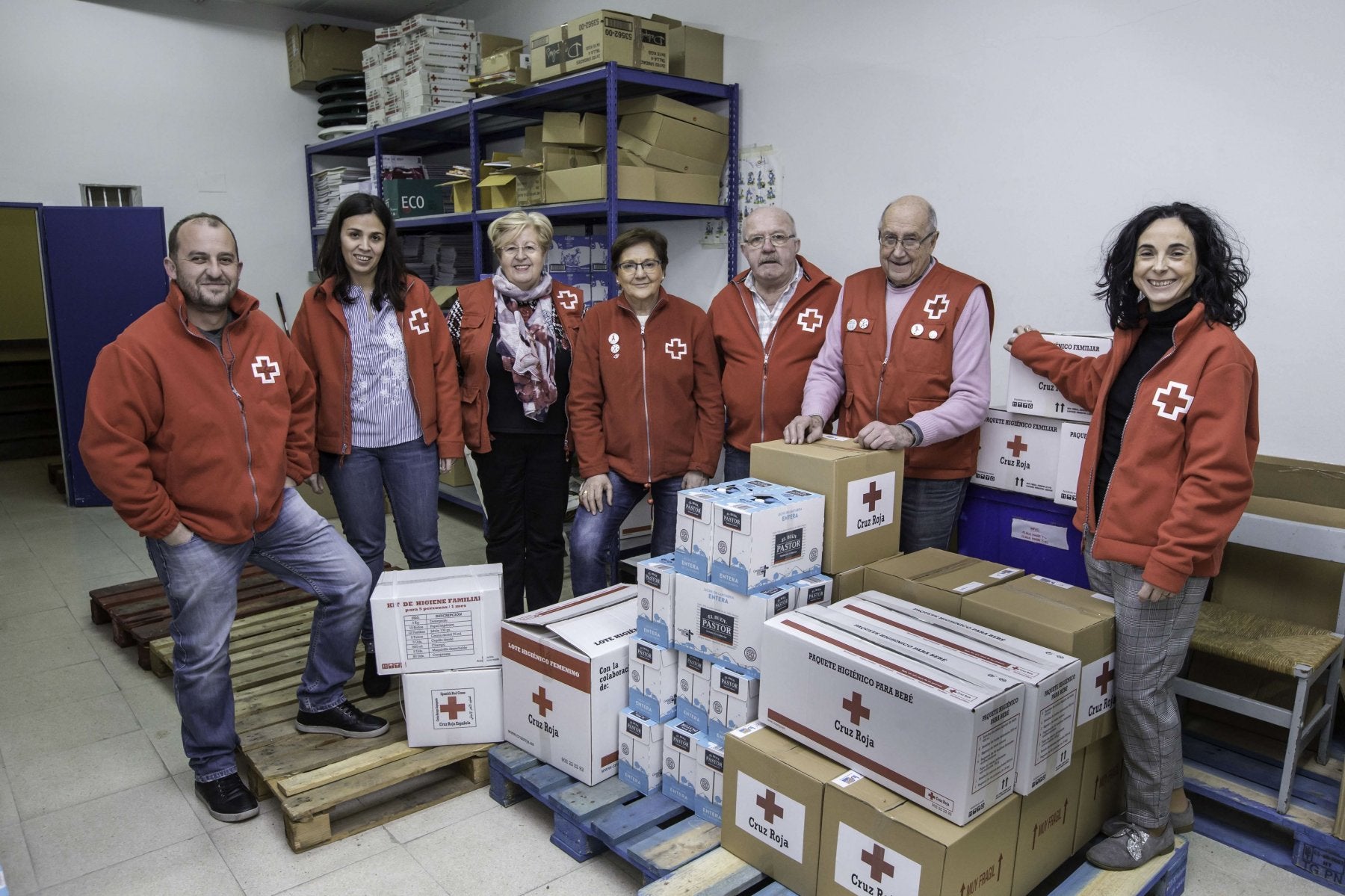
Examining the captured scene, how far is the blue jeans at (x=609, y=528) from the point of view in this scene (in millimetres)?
2760

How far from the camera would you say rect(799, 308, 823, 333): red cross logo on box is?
8.61 ft

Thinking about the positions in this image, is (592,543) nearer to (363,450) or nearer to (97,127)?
(363,450)

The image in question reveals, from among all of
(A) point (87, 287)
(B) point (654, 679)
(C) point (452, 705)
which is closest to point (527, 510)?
(C) point (452, 705)

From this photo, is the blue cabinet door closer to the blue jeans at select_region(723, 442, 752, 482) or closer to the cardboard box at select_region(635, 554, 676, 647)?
the blue jeans at select_region(723, 442, 752, 482)

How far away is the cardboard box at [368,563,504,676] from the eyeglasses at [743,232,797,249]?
1193 millimetres

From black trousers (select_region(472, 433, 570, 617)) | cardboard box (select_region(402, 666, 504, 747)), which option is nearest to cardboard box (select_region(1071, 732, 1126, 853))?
cardboard box (select_region(402, 666, 504, 747))

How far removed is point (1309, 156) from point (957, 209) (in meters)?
1.07

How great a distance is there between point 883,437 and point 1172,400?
621 mm

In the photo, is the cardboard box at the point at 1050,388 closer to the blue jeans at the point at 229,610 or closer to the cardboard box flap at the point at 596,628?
the cardboard box flap at the point at 596,628

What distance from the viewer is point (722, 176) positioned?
4.08m

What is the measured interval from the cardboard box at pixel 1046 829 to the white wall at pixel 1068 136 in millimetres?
1371

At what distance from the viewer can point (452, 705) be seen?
241 cm

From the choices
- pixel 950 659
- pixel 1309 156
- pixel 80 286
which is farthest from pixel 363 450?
pixel 80 286

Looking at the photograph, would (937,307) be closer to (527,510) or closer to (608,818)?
(527,510)
